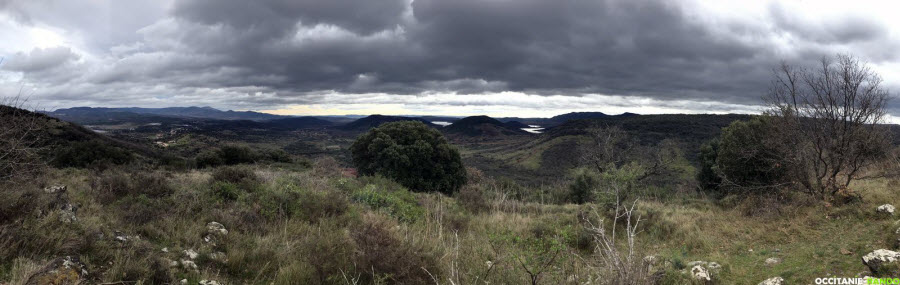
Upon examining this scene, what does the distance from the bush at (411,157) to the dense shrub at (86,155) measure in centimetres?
1527

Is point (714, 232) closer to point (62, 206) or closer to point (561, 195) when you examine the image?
point (62, 206)

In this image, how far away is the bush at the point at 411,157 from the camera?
89.0 ft

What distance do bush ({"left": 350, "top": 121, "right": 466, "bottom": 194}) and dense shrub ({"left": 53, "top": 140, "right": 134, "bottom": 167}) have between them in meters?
15.3

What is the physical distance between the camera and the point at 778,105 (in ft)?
35.4

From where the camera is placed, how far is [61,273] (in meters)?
3.16

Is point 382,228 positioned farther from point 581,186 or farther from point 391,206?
point 581,186

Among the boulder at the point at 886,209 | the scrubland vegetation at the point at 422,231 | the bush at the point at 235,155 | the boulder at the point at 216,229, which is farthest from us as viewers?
the bush at the point at 235,155

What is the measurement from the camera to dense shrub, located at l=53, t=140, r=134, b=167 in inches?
794

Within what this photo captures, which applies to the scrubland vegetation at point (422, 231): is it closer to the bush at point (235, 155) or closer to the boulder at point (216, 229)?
the boulder at point (216, 229)

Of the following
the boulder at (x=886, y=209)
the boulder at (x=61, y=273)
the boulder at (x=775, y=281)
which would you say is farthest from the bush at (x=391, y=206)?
the boulder at (x=886, y=209)

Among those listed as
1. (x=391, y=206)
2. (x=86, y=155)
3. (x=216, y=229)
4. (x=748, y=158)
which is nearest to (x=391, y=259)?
(x=216, y=229)

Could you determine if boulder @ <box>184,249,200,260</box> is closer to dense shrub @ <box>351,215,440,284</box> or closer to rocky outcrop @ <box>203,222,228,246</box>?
rocky outcrop @ <box>203,222,228,246</box>

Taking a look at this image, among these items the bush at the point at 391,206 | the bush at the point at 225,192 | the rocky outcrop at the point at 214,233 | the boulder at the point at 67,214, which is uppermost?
the boulder at the point at 67,214

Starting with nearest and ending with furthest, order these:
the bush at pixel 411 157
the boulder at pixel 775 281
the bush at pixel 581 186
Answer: the boulder at pixel 775 281 → the bush at pixel 581 186 → the bush at pixel 411 157
